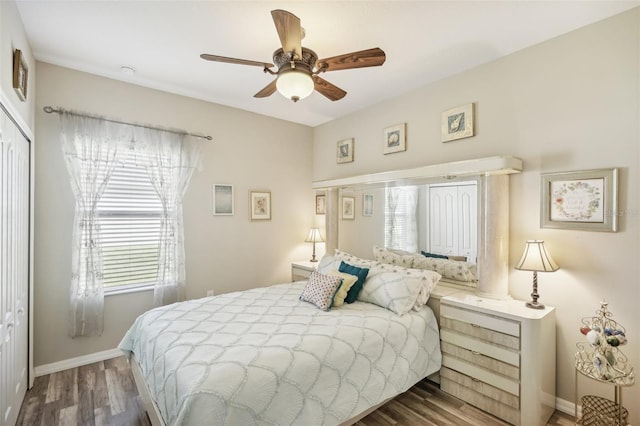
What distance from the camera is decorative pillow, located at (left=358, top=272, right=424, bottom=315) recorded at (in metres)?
2.47

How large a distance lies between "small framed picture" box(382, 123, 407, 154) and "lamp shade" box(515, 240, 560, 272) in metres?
1.58

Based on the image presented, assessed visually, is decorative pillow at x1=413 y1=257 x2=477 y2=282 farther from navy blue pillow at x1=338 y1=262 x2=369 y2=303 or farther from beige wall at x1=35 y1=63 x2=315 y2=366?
beige wall at x1=35 y1=63 x2=315 y2=366

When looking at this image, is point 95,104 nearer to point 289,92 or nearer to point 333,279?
point 289,92

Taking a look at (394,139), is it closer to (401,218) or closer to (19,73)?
(401,218)

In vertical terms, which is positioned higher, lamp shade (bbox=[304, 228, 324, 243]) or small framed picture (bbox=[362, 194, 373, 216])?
small framed picture (bbox=[362, 194, 373, 216])

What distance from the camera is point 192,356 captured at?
170cm

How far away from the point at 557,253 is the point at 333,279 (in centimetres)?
174

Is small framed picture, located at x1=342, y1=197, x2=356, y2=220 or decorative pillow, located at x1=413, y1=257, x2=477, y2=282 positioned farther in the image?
small framed picture, located at x1=342, y1=197, x2=356, y2=220

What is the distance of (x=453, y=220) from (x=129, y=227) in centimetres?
323

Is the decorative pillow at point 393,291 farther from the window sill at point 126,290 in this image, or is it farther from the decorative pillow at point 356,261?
the window sill at point 126,290

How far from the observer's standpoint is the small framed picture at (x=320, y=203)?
4.52 meters

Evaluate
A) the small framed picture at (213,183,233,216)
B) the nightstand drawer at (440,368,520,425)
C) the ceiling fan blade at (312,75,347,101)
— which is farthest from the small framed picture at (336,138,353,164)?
the nightstand drawer at (440,368,520,425)

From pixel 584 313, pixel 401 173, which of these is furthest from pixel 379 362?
pixel 401 173

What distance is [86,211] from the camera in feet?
9.37
